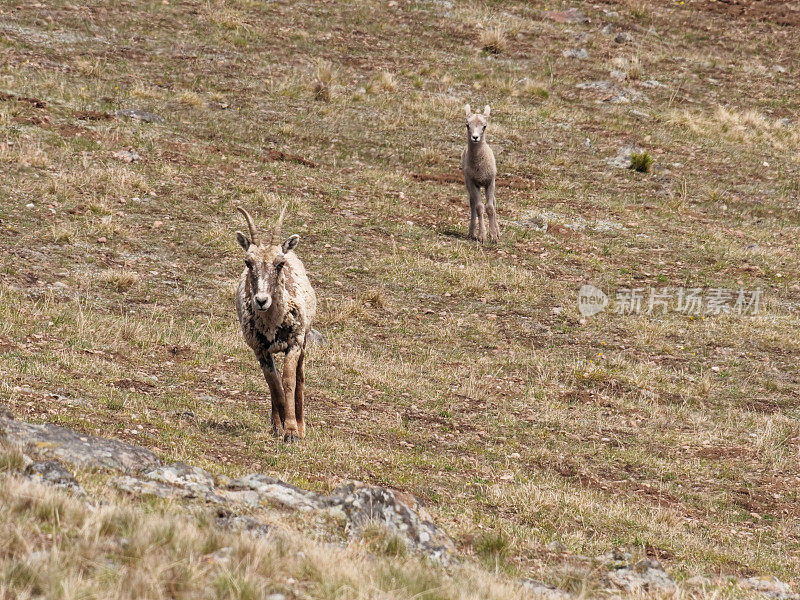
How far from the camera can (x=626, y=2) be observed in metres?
38.2

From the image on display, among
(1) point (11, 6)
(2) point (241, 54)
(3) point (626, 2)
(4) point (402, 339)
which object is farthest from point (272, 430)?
(3) point (626, 2)

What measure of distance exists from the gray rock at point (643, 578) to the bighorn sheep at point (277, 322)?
4103 mm

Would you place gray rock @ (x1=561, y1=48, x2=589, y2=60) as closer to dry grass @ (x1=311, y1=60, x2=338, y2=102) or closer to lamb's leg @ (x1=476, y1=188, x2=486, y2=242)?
dry grass @ (x1=311, y1=60, x2=338, y2=102)

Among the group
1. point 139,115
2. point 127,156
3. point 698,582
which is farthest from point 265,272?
point 139,115

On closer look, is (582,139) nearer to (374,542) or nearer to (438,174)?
(438,174)

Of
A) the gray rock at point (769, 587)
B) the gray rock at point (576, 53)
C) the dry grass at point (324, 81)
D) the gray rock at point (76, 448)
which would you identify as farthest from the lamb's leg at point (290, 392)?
the gray rock at point (576, 53)

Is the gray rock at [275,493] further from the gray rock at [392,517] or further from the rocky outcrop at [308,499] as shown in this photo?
the gray rock at [392,517]

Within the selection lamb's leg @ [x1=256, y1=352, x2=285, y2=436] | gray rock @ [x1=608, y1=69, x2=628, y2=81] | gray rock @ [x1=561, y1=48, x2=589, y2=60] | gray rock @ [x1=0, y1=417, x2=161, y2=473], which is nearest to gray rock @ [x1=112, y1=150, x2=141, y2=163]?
lamb's leg @ [x1=256, y1=352, x2=285, y2=436]

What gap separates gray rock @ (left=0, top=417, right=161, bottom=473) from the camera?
6820 millimetres

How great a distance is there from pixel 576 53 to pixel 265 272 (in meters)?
26.6

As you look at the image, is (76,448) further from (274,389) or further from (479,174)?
(479,174)

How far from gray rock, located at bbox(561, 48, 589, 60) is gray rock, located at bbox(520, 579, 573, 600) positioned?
29.4 m

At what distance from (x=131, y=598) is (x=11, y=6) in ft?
93.1

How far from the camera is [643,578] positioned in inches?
273
